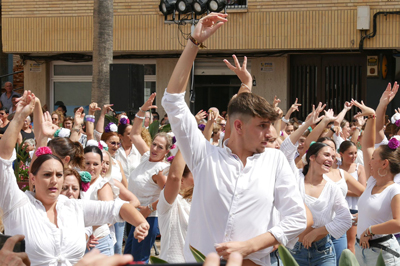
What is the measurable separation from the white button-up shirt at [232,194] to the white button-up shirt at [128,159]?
5129 mm

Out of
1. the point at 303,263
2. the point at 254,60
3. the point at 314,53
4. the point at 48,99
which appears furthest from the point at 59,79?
the point at 303,263

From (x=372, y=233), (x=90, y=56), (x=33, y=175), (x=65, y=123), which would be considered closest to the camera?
(x=33, y=175)

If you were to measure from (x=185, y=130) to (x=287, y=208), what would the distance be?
0.72 metres

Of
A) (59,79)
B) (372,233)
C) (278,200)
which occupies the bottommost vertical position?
(372,233)

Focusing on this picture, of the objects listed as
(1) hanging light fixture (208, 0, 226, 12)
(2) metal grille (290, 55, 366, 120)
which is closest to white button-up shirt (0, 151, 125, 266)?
(1) hanging light fixture (208, 0, 226, 12)

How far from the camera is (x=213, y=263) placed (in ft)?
5.06

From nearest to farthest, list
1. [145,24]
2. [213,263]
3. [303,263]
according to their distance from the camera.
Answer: [213,263]
[303,263]
[145,24]

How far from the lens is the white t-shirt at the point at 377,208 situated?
16.6ft

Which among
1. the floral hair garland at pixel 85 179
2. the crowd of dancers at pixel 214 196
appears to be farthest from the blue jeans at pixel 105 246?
the floral hair garland at pixel 85 179

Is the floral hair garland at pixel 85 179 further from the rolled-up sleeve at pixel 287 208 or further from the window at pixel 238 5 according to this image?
the window at pixel 238 5

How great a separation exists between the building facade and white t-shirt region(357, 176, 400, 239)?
12.5 metres

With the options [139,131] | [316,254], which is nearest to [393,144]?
[316,254]

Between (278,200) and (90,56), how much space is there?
17.2 metres

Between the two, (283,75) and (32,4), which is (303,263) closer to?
(283,75)
